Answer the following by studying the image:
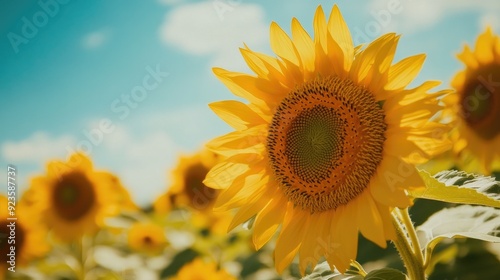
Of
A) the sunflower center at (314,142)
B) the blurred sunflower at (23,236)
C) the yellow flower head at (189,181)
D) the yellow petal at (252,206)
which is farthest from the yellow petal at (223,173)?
the yellow flower head at (189,181)

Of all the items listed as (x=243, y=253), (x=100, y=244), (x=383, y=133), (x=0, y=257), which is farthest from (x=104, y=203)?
(x=383, y=133)

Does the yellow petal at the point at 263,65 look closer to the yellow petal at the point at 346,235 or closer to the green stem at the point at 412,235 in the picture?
the yellow petal at the point at 346,235

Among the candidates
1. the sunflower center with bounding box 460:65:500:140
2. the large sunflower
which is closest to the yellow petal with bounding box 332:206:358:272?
the large sunflower

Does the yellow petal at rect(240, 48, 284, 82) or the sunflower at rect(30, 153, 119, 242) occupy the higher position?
the yellow petal at rect(240, 48, 284, 82)

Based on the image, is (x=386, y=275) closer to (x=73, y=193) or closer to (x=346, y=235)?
(x=346, y=235)

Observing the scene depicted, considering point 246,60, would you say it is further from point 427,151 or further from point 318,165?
point 427,151

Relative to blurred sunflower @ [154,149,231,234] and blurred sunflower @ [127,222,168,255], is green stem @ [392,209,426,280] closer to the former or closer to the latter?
blurred sunflower @ [154,149,231,234]
